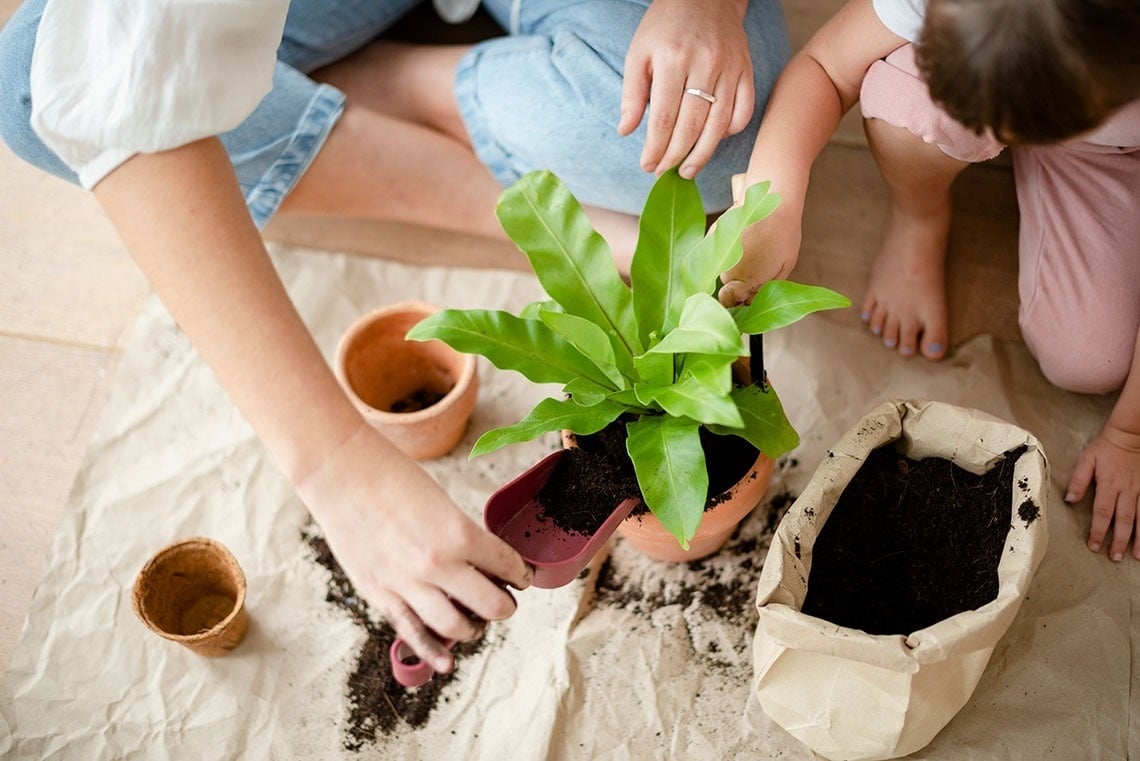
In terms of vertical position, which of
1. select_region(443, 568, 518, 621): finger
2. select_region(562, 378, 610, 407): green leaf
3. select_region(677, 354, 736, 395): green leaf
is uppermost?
select_region(677, 354, 736, 395): green leaf

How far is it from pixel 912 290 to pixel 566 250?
552 millimetres

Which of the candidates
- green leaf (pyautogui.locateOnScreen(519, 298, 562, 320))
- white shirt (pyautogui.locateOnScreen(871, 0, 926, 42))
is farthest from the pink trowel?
white shirt (pyautogui.locateOnScreen(871, 0, 926, 42))

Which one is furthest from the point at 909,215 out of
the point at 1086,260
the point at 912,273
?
the point at 1086,260

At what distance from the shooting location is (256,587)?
41.9 inches

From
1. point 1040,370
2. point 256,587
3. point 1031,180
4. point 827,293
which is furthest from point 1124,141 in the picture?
point 256,587

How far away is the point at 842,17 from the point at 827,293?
40cm

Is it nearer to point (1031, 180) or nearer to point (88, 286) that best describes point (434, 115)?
point (88, 286)

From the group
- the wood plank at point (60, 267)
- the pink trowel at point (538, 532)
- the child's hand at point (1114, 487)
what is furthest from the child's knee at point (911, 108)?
the wood plank at point (60, 267)

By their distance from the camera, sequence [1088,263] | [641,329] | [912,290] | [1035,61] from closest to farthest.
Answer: [1035,61] → [641,329] → [1088,263] → [912,290]

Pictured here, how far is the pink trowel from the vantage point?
2.69 feet

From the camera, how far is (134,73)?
764mm

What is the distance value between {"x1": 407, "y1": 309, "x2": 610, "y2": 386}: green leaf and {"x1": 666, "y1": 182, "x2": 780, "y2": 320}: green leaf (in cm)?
12

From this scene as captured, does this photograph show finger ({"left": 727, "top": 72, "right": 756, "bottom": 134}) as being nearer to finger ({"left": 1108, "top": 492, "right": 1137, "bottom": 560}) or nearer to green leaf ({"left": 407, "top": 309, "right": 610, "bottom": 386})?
green leaf ({"left": 407, "top": 309, "right": 610, "bottom": 386})

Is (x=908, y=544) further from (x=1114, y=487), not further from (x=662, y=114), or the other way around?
(x=662, y=114)
